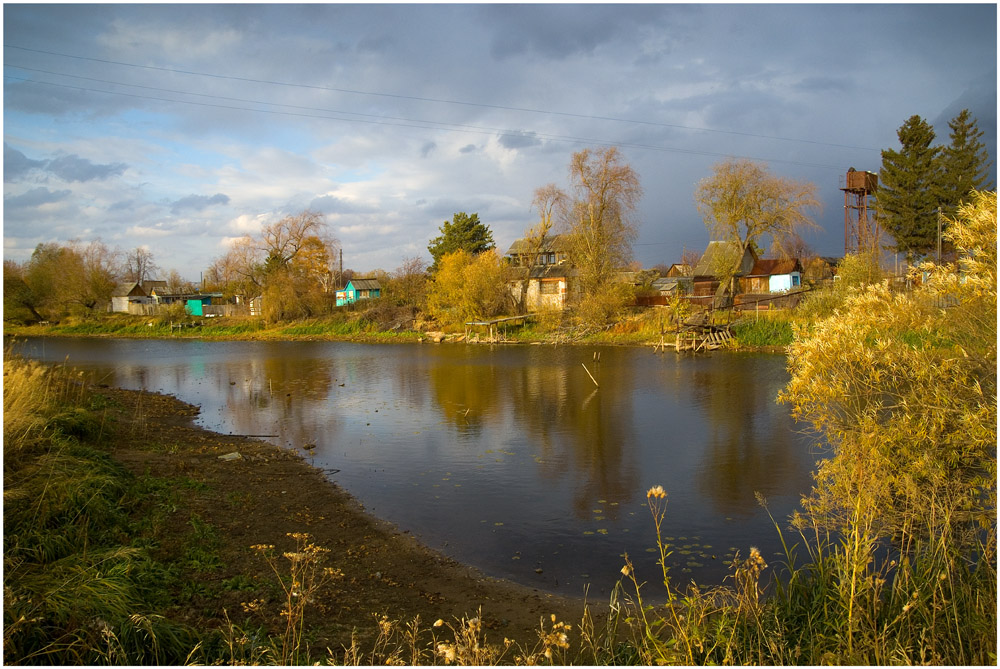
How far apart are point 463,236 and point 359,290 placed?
18.6 meters

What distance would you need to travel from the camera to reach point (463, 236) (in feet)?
190

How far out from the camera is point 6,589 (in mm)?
5160

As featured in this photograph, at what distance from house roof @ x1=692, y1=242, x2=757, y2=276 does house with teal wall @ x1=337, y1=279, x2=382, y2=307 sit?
3517 cm

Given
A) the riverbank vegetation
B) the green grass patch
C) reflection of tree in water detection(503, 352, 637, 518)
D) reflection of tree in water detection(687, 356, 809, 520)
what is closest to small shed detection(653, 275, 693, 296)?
the green grass patch

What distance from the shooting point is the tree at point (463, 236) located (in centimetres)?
5788

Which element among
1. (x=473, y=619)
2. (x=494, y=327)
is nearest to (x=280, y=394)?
(x=473, y=619)

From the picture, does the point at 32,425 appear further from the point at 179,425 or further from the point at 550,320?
the point at 550,320

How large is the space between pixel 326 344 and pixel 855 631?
4568 centimetres

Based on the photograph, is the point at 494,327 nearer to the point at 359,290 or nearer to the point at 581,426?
the point at 581,426

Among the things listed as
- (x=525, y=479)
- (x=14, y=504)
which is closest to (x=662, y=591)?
(x=525, y=479)

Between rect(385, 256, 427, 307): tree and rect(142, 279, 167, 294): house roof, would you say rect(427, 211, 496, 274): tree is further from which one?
rect(142, 279, 167, 294): house roof

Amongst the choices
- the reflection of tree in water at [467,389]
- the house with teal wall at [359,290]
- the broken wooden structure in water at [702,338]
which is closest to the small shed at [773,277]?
Answer: the broken wooden structure in water at [702,338]

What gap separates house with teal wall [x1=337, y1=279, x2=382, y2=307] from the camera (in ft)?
228

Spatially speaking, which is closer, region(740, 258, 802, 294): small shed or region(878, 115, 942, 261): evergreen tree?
region(878, 115, 942, 261): evergreen tree
